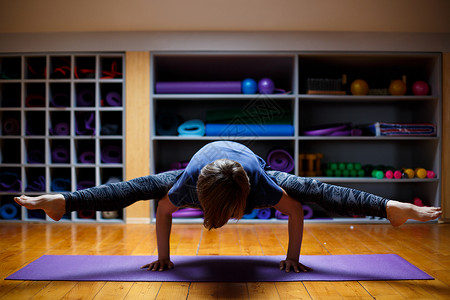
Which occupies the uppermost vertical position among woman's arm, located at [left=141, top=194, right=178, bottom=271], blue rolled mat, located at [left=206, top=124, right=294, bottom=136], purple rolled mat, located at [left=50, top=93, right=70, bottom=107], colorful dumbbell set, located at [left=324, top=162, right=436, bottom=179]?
purple rolled mat, located at [left=50, top=93, right=70, bottom=107]

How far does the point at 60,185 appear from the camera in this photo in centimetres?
370

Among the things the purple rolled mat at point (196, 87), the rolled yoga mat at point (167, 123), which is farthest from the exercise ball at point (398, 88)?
the rolled yoga mat at point (167, 123)

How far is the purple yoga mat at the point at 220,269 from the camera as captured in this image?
189cm

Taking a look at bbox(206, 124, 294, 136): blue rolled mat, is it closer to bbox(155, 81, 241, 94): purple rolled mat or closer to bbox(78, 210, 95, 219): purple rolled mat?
bbox(155, 81, 241, 94): purple rolled mat

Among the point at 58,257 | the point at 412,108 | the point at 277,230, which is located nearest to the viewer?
the point at 58,257

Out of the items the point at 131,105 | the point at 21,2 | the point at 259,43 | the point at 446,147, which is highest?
the point at 21,2

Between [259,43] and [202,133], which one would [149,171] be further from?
[259,43]

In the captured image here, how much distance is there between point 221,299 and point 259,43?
2.56 metres

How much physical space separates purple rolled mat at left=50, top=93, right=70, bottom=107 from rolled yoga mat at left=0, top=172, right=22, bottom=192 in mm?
831

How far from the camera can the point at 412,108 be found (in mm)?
4109

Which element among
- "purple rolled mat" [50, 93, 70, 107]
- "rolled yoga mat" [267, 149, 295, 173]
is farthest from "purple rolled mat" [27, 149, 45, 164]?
"rolled yoga mat" [267, 149, 295, 173]

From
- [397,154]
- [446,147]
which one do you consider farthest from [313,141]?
[446,147]

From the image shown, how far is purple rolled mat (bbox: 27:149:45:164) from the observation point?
12.1 ft

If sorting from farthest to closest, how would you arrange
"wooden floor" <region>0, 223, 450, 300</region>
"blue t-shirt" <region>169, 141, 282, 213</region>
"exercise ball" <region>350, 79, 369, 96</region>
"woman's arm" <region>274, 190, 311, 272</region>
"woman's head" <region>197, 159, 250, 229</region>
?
"exercise ball" <region>350, 79, 369, 96</region> < "woman's arm" <region>274, 190, 311, 272</region> < "blue t-shirt" <region>169, 141, 282, 213</region> < "wooden floor" <region>0, 223, 450, 300</region> < "woman's head" <region>197, 159, 250, 229</region>
